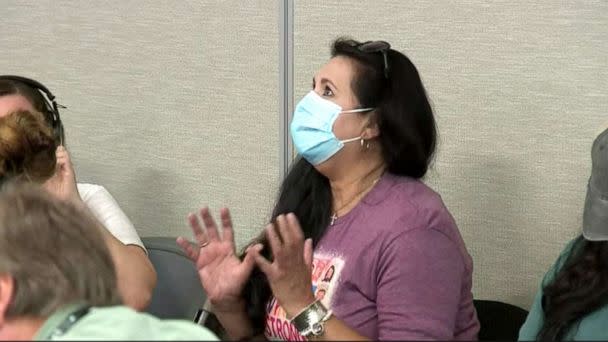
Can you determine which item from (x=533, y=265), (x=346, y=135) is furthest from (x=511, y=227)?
(x=346, y=135)

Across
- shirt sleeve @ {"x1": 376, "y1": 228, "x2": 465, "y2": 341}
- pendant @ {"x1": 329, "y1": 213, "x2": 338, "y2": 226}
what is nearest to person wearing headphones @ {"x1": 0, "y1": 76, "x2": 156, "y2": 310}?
pendant @ {"x1": 329, "y1": 213, "x2": 338, "y2": 226}

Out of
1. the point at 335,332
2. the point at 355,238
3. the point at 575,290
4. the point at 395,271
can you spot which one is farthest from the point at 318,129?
the point at 575,290

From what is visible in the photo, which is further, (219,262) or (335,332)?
(219,262)

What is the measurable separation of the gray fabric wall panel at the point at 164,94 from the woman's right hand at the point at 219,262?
76cm

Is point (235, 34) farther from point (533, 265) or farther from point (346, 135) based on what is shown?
point (533, 265)

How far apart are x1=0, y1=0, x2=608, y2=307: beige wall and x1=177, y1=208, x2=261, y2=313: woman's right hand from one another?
77cm

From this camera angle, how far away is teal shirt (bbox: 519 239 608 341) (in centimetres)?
163

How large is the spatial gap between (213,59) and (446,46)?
65 centimetres

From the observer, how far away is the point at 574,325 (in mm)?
1709

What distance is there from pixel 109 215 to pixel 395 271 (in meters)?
0.77

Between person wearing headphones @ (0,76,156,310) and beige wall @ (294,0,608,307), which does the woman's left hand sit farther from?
beige wall @ (294,0,608,307)

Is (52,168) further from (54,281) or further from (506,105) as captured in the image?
(506,105)

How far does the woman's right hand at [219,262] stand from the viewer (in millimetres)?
1678

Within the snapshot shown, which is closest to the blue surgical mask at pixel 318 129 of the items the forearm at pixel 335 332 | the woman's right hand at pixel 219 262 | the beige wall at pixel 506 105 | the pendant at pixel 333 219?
the pendant at pixel 333 219
